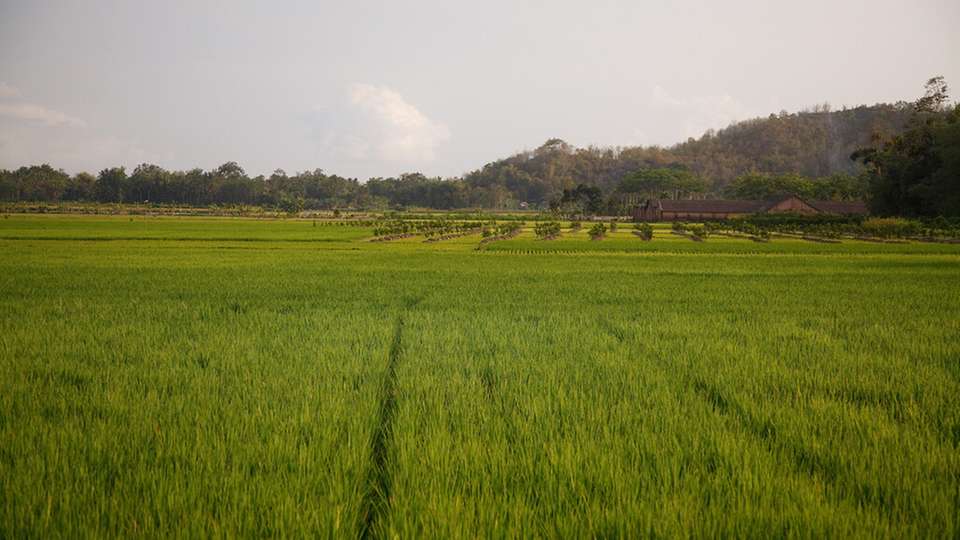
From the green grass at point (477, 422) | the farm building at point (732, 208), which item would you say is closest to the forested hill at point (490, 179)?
the farm building at point (732, 208)

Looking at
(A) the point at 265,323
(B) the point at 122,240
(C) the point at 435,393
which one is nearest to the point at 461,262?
(A) the point at 265,323

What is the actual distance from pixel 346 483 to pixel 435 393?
72.1 inches

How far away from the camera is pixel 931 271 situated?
1964 centimetres

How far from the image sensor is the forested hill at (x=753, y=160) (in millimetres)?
177250

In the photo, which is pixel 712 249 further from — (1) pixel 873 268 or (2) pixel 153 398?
(2) pixel 153 398

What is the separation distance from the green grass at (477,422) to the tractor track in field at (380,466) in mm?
24

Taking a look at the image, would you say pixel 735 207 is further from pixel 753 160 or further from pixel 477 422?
pixel 753 160

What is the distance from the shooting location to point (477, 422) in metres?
4.12

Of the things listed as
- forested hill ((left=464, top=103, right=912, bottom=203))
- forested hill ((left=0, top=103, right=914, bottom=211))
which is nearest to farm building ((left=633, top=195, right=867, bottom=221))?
forested hill ((left=0, top=103, right=914, bottom=211))

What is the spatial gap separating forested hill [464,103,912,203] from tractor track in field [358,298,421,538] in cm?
16193

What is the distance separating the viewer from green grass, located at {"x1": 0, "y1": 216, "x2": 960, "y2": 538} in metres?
2.73

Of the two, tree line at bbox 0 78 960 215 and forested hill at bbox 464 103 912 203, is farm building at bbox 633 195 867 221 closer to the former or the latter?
tree line at bbox 0 78 960 215

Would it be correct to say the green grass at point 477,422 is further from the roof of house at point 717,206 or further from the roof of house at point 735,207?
the roof of house at point 735,207

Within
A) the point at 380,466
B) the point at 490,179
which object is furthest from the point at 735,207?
the point at 490,179
